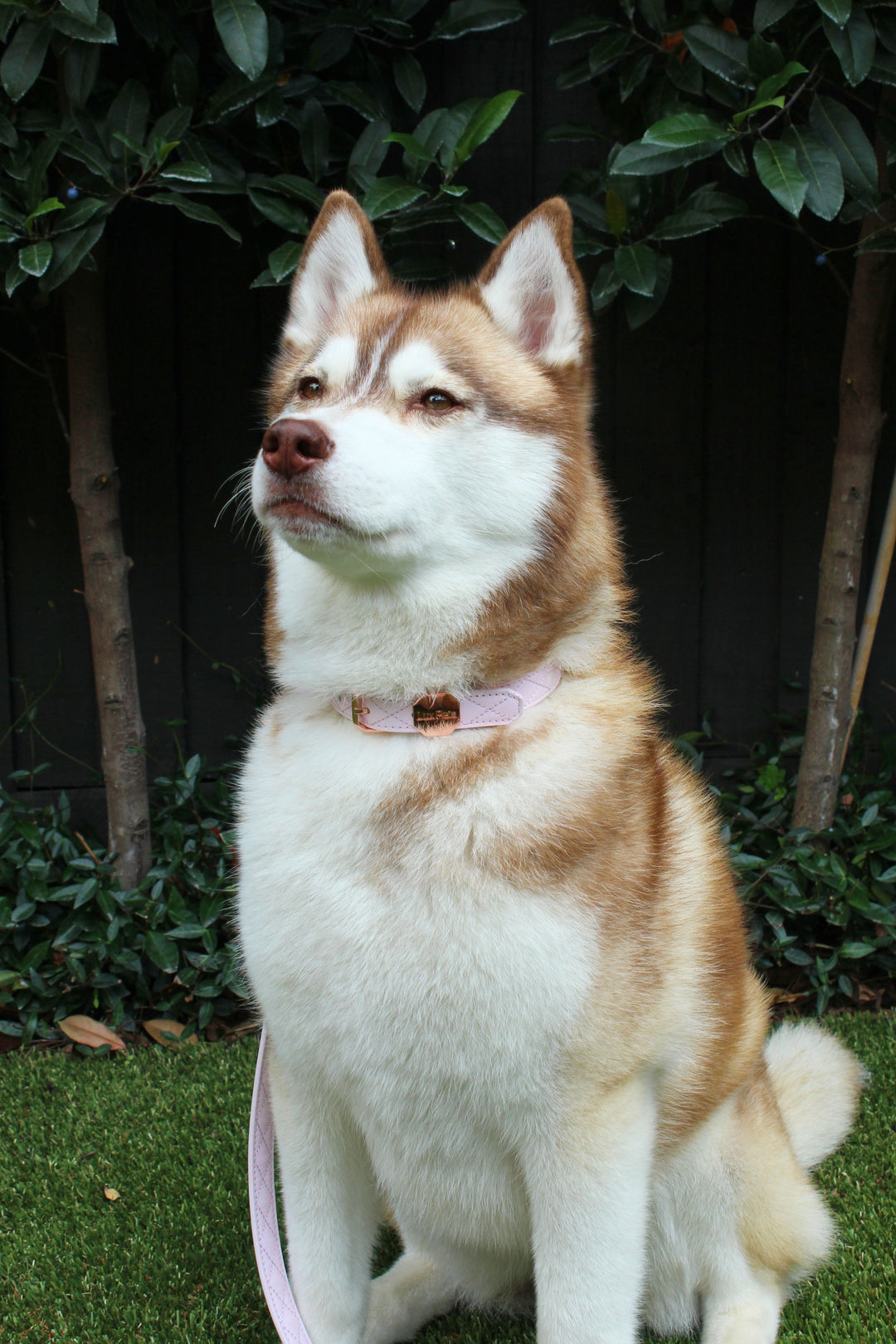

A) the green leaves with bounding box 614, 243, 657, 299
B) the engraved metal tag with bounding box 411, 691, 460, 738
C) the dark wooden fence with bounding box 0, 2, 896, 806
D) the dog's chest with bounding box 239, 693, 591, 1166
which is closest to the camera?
the dog's chest with bounding box 239, 693, 591, 1166

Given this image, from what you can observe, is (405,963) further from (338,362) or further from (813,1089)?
(813,1089)

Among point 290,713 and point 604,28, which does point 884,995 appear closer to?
point 290,713

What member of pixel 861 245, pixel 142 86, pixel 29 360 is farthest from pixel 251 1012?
pixel 861 245

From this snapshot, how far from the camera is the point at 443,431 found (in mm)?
1644

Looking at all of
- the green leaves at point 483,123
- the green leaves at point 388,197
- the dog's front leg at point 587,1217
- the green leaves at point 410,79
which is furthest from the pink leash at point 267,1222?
the green leaves at point 410,79

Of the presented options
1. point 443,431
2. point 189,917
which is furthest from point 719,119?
point 189,917

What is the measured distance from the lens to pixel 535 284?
1.82m

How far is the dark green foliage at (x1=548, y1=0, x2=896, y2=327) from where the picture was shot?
2477 mm

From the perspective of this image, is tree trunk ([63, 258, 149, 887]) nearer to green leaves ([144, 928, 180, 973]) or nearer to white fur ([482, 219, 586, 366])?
green leaves ([144, 928, 180, 973])

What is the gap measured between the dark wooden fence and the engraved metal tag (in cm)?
219

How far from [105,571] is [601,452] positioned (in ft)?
5.76

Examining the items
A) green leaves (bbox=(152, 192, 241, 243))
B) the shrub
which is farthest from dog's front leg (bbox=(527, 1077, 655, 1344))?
green leaves (bbox=(152, 192, 241, 243))

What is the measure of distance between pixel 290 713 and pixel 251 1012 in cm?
180

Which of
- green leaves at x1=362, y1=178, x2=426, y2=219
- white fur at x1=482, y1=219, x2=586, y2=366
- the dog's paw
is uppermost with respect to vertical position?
green leaves at x1=362, y1=178, x2=426, y2=219
